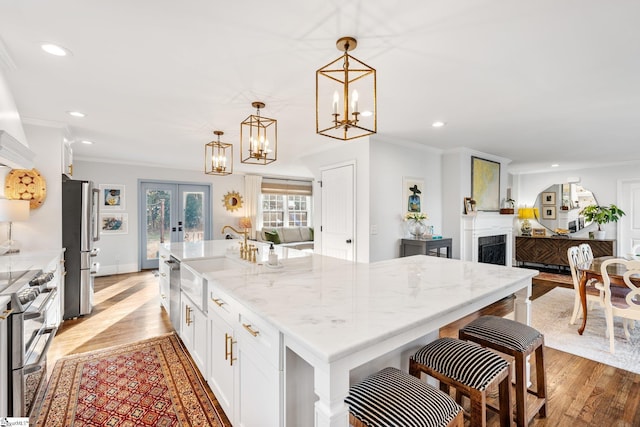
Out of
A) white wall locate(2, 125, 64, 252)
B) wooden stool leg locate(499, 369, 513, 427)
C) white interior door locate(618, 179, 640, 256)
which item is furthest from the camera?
white interior door locate(618, 179, 640, 256)

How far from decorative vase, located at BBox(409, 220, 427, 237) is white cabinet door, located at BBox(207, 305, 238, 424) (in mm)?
3327

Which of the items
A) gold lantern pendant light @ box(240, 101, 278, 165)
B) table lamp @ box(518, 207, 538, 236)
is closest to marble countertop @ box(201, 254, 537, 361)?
gold lantern pendant light @ box(240, 101, 278, 165)

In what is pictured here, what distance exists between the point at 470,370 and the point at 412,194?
347cm

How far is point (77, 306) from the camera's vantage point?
352cm

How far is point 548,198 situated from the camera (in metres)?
7.18

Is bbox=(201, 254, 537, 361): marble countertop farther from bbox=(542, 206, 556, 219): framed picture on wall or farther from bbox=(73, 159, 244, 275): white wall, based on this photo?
bbox=(542, 206, 556, 219): framed picture on wall

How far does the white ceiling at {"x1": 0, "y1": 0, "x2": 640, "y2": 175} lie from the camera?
1.55 m

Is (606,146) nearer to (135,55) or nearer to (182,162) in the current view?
(135,55)

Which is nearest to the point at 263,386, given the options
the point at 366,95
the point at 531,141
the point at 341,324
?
the point at 341,324

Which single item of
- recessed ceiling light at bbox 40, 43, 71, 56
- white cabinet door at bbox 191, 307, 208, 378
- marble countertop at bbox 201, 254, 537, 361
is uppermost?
recessed ceiling light at bbox 40, 43, 71, 56

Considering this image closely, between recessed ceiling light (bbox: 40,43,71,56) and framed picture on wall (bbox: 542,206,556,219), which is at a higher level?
A: recessed ceiling light (bbox: 40,43,71,56)

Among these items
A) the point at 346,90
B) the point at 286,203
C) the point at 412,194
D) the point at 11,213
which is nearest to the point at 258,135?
the point at 346,90

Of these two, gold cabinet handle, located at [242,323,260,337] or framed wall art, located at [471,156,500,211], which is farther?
framed wall art, located at [471,156,500,211]

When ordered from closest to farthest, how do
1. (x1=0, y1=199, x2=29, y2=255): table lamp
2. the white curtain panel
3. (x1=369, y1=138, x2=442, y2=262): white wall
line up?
(x1=0, y1=199, x2=29, y2=255): table lamp → (x1=369, y1=138, x2=442, y2=262): white wall → the white curtain panel
